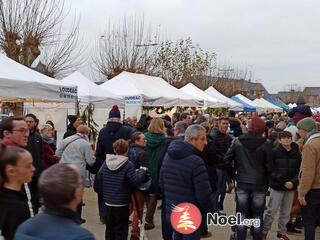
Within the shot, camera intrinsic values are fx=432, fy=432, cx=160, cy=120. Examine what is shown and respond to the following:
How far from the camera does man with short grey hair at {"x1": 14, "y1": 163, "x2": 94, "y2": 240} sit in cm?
212

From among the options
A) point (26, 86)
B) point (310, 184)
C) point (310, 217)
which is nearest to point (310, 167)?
point (310, 184)

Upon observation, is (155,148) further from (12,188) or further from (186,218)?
(12,188)

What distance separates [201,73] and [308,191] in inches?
1438

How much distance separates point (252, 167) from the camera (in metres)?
5.73

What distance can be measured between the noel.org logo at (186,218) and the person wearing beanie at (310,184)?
1504mm

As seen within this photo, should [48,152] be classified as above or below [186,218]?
above

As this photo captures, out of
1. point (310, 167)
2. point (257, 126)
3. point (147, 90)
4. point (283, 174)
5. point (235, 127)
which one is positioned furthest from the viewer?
point (147, 90)

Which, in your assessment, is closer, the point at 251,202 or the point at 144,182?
the point at 144,182

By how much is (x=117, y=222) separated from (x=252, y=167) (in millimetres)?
1912

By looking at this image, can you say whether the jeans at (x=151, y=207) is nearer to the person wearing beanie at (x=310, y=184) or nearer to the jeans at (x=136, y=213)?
the jeans at (x=136, y=213)

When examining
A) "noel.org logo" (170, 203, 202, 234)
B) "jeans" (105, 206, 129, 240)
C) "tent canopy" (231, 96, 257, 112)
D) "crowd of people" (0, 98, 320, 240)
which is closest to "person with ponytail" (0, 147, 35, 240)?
"crowd of people" (0, 98, 320, 240)

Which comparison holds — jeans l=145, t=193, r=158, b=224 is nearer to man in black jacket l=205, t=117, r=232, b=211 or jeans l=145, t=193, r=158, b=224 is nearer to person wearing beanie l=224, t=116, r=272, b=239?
man in black jacket l=205, t=117, r=232, b=211

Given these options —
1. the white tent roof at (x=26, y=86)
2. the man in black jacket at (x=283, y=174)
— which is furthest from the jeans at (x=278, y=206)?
the white tent roof at (x=26, y=86)

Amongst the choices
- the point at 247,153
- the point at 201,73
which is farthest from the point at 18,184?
the point at 201,73
